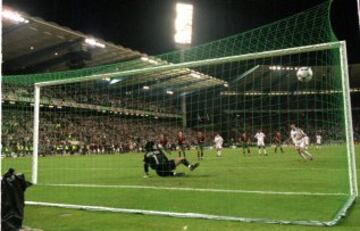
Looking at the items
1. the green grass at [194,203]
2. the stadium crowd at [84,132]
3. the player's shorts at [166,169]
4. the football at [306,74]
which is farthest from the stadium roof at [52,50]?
the green grass at [194,203]

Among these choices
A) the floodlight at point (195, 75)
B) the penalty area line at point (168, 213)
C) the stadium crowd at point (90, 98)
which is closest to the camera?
the penalty area line at point (168, 213)

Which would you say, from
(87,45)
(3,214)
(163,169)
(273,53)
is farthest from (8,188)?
(87,45)

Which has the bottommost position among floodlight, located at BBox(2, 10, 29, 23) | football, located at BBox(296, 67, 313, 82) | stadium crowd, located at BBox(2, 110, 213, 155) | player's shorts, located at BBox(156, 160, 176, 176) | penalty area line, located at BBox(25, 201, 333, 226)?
penalty area line, located at BBox(25, 201, 333, 226)

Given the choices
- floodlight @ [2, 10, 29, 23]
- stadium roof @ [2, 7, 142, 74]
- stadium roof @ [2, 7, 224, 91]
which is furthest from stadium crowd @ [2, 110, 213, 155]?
stadium roof @ [2, 7, 142, 74]

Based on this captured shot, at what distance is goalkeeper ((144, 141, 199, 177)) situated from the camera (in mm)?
14578

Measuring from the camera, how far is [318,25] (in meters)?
10.8

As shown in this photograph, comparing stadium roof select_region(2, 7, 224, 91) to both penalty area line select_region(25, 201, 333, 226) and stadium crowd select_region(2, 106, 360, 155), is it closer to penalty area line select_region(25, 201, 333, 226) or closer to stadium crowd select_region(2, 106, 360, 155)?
stadium crowd select_region(2, 106, 360, 155)

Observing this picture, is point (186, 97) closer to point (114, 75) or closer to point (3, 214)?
point (114, 75)

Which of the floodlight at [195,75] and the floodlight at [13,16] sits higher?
the floodlight at [13,16]

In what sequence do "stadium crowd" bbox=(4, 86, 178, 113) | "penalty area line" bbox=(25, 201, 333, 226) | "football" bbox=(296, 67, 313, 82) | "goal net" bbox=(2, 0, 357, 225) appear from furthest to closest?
"stadium crowd" bbox=(4, 86, 178, 113)
"football" bbox=(296, 67, 313, 82)
"goal net" bbox=(2, 0, 357, 225)
"penalty area line" bbox=(25, 201, 333, 226)

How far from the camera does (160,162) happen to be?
1484 centimetres

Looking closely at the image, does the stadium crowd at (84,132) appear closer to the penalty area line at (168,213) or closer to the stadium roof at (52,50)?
the stadium roof at (52,50)

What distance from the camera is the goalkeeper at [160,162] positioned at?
47.8ft

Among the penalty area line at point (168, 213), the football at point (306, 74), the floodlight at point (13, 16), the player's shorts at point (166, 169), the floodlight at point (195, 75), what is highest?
the floodlight at point (13, 16)
